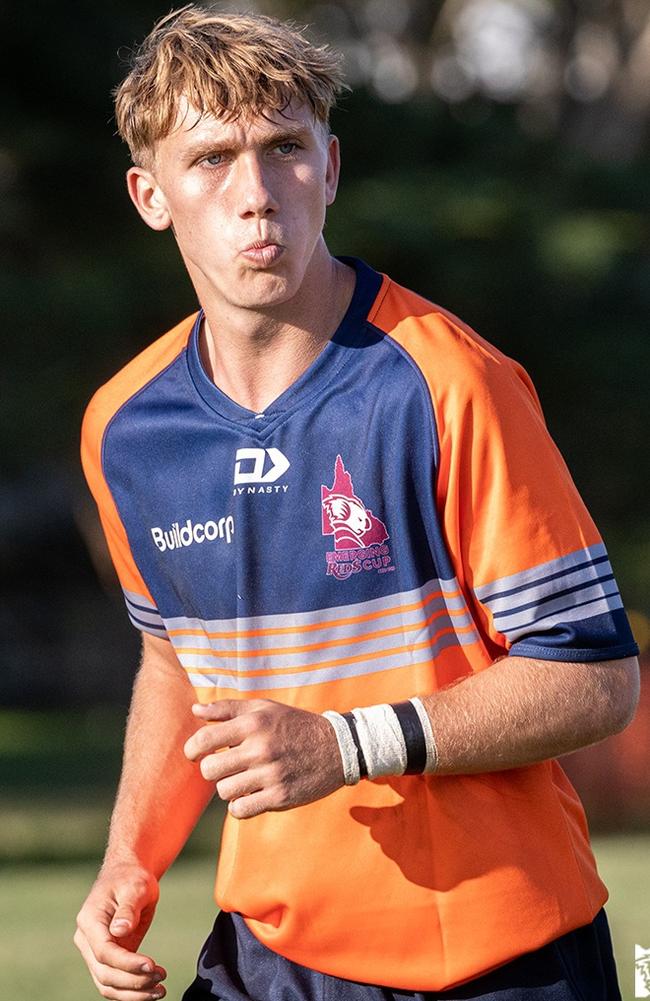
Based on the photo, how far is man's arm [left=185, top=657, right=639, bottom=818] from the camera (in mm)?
2521

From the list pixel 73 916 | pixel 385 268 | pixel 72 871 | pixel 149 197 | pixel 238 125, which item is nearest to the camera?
pixel 238 125

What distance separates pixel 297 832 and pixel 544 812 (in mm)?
438

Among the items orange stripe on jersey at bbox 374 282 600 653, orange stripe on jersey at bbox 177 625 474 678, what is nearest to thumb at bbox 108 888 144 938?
orange stripe on jersey at bbox 177 625 474 678

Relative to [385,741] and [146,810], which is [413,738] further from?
[146,810]

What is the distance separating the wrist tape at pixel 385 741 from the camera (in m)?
2.59

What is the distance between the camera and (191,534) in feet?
9.93

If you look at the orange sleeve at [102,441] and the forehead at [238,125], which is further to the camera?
the orange sleeve at [102,441]

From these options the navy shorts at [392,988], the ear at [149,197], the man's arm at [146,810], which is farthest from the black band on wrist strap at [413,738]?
the ear at [149,197]

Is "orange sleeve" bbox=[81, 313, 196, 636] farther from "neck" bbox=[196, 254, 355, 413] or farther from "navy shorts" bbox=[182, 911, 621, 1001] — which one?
"navy shorts" bbox=[182, 911, 621, 1001]

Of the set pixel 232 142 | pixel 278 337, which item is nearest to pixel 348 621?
pixel 278 337

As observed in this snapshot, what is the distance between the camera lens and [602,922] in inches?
117

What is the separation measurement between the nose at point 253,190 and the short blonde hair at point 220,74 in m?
0.09

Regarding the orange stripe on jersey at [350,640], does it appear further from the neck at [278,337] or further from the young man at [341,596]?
the neck at [278,337]

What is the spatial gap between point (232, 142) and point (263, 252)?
213mm
